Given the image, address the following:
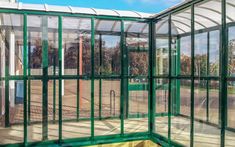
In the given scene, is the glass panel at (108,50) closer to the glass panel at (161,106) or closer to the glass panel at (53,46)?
the glass panel at (53,46)

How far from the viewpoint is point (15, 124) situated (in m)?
6.58

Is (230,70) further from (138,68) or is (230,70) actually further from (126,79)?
(126,79)

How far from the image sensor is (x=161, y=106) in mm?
7422

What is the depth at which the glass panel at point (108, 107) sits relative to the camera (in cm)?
718

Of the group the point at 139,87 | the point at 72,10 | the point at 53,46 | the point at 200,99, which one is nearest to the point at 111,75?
the point at 139,87

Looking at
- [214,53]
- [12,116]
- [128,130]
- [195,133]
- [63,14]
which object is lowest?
[128,130]

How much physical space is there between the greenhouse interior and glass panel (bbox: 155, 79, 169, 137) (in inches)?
1.0

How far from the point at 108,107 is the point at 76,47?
174 centimetres

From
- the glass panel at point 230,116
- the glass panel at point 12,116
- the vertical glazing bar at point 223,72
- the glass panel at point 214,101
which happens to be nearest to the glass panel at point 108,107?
the glass panel at point 12,116

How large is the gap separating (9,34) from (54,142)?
2.60m

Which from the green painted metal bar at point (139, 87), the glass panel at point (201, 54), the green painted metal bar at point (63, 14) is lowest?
the green painted metal bar at point (139, 87)

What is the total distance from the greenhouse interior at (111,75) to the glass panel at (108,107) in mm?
26

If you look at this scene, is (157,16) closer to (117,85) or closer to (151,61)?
(151,61)

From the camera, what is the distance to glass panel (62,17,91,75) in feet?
22.4
